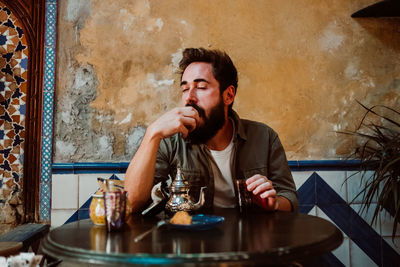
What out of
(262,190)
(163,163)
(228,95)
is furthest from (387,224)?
(163,163)

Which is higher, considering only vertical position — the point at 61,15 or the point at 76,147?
the point at 61,15

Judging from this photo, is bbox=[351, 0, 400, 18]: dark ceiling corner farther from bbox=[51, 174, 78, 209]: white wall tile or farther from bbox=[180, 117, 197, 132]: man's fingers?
bbox=[51, 174, 78, 209]: white wall tile

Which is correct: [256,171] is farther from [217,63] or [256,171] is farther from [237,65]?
[237,65]

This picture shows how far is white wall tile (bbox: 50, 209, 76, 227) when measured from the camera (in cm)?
247

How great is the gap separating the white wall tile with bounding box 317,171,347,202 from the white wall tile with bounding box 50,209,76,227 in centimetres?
187

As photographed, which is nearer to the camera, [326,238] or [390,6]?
[326,238]

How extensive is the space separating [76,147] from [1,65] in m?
0.87

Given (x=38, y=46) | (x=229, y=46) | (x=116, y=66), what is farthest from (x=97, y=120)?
(x=229, y=46)

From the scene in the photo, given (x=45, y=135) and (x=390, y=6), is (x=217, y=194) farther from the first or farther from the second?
(x=390, y=6)

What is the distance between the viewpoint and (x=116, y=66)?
2617 millimetres

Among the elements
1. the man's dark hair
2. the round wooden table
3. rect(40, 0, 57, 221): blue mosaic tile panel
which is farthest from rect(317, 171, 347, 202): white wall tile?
rect(40, 0, 57, 221): blue mosaic tile panel

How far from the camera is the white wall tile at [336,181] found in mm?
2588

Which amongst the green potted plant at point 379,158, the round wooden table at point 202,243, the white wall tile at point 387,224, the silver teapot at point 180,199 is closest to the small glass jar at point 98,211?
the round wooden table at point 202,243

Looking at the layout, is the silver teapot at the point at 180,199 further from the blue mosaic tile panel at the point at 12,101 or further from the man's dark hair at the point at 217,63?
the blue mosaic tile panel at the point at 12,101
